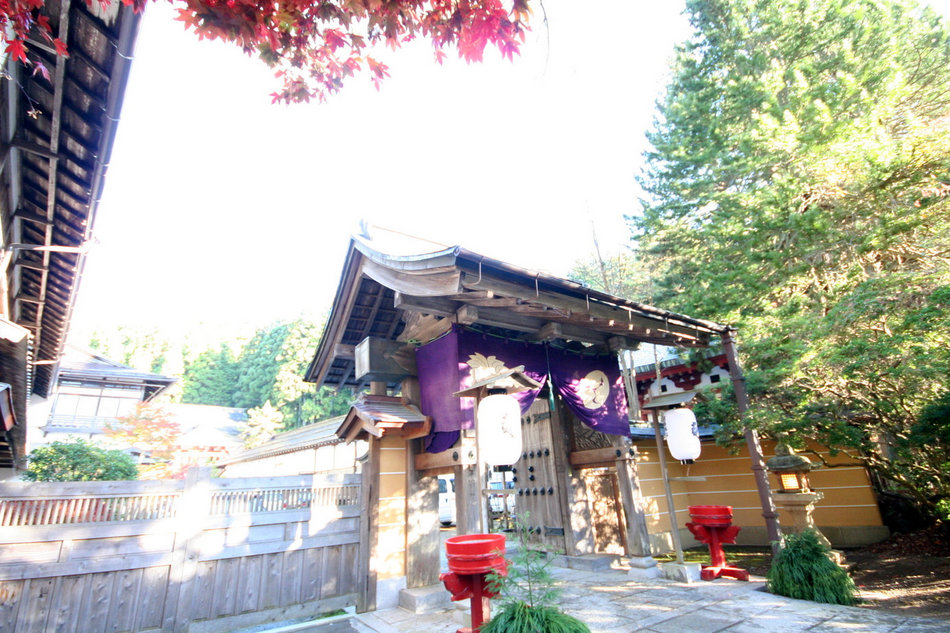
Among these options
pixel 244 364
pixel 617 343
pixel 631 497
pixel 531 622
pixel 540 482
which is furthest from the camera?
pixel 244 364

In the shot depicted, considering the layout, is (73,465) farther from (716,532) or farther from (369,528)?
(716,532)

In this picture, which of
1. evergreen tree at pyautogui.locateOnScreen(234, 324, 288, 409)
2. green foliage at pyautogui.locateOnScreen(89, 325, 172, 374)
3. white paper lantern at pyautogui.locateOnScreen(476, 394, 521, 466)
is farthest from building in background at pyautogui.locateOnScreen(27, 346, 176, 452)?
white paper lantern at pyautogui.locateOnScreen(476, 394, 521, 466)

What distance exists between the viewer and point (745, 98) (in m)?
10.8

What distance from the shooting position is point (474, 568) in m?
4.38

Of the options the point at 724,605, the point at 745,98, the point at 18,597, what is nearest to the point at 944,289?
the point at 724,605

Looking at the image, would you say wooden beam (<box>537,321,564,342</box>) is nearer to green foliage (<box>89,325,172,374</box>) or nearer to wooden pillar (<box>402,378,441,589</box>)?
wooden pillar (<box>402,378,441,589</box>)

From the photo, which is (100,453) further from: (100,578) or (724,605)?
(724,605)

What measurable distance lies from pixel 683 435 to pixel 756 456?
3.89 ft

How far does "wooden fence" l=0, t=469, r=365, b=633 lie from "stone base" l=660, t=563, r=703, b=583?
4.94m

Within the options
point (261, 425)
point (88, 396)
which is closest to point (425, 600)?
point (88, 396)

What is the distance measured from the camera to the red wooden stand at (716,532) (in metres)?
7.14

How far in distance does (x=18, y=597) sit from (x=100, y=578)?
2.26 feet

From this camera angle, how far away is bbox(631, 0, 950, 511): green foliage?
21.8 ft

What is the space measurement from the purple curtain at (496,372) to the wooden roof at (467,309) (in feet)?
0.89
